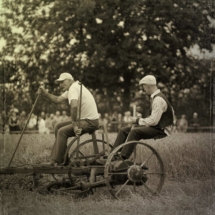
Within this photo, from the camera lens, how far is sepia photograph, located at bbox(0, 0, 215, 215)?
6043 mm

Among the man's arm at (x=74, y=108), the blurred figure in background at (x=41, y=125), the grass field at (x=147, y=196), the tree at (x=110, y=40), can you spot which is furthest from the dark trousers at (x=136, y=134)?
the blurred figure in background at (x=41, y=125)

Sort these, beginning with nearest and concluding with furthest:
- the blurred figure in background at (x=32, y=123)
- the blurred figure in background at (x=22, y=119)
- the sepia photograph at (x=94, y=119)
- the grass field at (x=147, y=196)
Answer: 1. the grass field at (x=147, y=196)
2. the sepia photograph at (x=94, y=119)
3. the blurred figure in background at (x=22, y=119)
4. the blurred figure in background at (x=32, y=123)

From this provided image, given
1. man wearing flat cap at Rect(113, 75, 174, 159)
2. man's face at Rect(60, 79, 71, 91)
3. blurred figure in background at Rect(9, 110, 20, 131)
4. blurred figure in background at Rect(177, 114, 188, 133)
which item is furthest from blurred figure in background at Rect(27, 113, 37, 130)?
blurred figure in background at Rect(177, 114, 188, 133)

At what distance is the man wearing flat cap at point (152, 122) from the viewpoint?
625cm

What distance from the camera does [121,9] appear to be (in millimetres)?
6520

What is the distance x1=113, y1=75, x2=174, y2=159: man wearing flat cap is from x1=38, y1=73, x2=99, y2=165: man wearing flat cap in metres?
0.50

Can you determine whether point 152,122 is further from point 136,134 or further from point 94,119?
point 94,119

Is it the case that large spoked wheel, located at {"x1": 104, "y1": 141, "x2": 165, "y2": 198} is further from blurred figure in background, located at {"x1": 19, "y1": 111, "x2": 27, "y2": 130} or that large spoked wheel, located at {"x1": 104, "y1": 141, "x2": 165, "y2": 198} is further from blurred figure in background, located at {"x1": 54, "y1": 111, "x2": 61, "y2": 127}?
blurred figure in background, located at {"x1": 19, "y1": 111, "x2": 27, "y2": 130}

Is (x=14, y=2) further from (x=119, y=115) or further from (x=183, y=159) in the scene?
(x=119, y=115)

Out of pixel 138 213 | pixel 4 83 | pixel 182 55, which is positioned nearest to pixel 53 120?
pixel 4 83

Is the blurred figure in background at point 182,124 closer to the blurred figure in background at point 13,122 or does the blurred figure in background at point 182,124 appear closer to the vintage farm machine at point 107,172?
the vintage farm machine at point 107,172

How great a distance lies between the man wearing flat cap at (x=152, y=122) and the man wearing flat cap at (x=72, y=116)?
50 cm

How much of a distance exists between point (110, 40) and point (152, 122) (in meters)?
1.87

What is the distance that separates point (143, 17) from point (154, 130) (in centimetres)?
167
